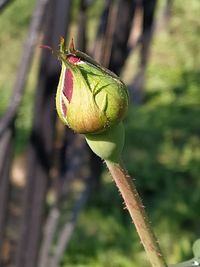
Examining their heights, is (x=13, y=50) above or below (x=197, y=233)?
above

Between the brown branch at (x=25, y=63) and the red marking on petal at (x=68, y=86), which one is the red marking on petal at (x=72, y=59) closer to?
the red marking on petal at (x=68, y=86)

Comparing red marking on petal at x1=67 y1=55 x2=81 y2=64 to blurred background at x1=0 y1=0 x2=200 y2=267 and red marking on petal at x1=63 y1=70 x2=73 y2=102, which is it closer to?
red marking on petal at x1=63 y1=70 x2=73 y2=102

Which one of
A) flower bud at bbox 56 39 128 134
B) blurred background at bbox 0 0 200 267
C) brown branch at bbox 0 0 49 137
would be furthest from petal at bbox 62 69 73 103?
brown branch at bbox 0 0 49 137

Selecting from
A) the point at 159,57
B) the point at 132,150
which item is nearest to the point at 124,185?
the point at 132,150

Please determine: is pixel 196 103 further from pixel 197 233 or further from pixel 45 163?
pixel 45 163

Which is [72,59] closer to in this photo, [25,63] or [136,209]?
[136,209]

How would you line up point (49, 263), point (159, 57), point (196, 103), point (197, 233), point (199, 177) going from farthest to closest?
point (159, 57) < point (196, 103) < point (199, 177) < point (197, 233) < point (49, 263)

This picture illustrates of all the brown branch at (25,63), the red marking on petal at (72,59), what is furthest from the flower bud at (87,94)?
the brown branch at (25,63)
